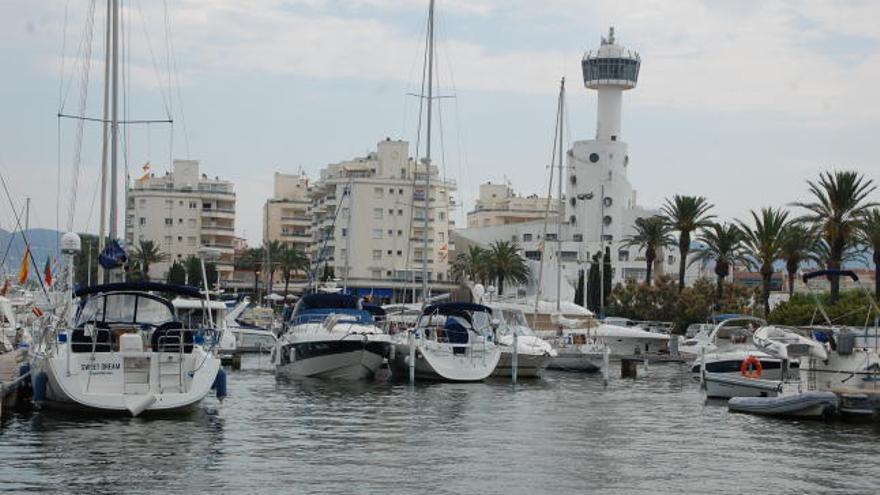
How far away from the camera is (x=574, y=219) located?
145 m

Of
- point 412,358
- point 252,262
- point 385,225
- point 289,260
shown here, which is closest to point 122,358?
point 412,358

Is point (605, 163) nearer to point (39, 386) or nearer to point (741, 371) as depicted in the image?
point (741, 371)

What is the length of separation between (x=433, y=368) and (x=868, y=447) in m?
21.5

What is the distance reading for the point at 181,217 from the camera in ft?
531

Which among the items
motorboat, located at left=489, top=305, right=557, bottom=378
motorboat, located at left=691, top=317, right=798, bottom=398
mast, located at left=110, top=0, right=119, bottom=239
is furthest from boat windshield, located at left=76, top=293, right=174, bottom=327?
motorboat, located at left=489, top=305, right=557, bottom=378

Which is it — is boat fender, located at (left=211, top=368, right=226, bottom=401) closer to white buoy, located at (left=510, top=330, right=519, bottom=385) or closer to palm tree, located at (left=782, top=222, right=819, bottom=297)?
white buoy, located at (left=510, top=330, right=519, bottom=385)

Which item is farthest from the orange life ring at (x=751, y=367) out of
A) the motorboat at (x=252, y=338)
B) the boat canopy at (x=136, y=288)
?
the motorboat at (x=252, y=338)

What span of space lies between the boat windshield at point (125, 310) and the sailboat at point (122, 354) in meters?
0.02

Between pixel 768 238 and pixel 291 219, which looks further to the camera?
pixel 291 219

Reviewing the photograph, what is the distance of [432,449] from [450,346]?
20961 millimetres

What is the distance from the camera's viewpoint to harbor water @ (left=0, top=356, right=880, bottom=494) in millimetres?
26172

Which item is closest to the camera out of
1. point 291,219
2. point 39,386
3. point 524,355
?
point 39,386

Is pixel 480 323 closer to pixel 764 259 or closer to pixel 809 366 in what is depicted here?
pixel 809 366

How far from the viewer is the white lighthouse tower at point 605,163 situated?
465ft
